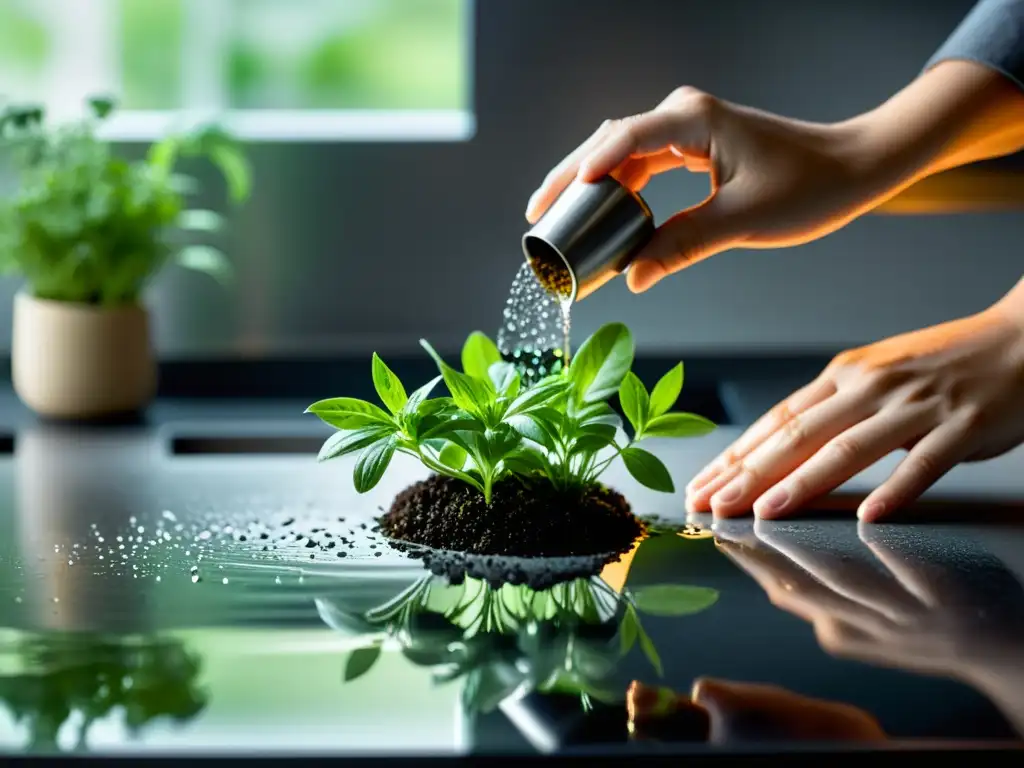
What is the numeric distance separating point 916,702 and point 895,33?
60.2 inches

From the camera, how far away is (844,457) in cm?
112

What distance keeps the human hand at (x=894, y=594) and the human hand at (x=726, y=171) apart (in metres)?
0.25

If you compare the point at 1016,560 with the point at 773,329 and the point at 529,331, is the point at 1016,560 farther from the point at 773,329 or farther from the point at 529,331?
the point at 773,329

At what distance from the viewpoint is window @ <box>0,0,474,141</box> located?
205 centimetres

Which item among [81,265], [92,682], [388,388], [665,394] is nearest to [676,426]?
[665,394]

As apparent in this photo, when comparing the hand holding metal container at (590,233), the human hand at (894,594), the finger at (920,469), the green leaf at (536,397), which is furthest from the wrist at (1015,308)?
the green leaf at (536,397)

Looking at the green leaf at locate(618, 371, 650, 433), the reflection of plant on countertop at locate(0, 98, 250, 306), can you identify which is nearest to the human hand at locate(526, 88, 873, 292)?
the green leaf at locate(618, 371, 650, 433)

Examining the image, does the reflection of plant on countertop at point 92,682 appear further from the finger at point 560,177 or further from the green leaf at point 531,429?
the finger at point 560,177

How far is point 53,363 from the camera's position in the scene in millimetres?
1676

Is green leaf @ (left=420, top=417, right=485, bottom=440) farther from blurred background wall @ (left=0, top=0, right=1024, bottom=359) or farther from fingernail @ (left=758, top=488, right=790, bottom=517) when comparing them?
blurred background wall @ (left=0, top=0, right=1024, bottom=359)

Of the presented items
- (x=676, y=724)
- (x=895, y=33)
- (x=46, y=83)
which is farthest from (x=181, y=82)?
(x=676, y=724)

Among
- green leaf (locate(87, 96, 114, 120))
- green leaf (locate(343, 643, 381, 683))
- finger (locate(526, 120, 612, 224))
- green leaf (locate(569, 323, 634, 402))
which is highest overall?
green leaf (locate(87, 96, 114, 120))

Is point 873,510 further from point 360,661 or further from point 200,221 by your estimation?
point 200,221

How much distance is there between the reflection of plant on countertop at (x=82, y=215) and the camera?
5.48 ft
